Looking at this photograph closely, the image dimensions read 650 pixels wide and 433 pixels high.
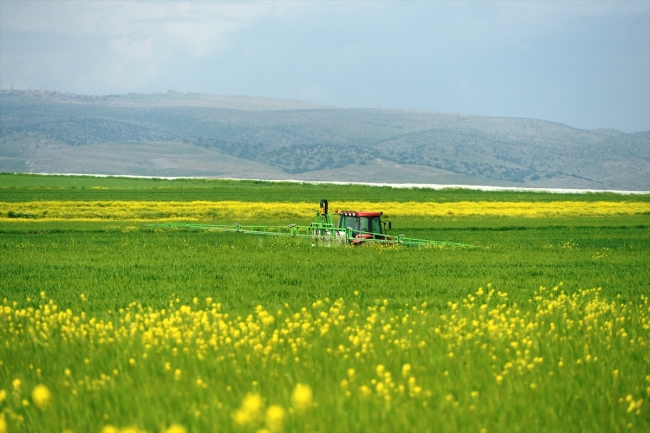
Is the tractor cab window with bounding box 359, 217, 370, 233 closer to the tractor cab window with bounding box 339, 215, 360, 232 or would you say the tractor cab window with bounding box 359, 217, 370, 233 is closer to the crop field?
the tractor cab window with bounding box 339, 215, 360, 232

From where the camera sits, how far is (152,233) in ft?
110

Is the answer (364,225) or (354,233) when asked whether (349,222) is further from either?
(354,233)

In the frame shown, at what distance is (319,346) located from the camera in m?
8.84

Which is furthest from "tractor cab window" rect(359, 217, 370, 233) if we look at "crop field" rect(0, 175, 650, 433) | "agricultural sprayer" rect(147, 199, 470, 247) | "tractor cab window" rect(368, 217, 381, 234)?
"crop field" rect(0, 175, 650, 433)

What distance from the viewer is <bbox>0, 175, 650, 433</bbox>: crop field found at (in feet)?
21.3

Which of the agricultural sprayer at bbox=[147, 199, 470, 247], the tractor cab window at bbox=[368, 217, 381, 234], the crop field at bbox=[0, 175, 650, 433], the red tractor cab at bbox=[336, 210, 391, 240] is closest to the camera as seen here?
the crop field at bbox=[0, 175, 650, 433]

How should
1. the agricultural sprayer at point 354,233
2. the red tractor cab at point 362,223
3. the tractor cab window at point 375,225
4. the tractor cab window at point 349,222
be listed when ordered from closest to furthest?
the agricultural sprayer at point 354,233 < the red tractor cab at point 362,223 < the tractor cab window at point 349,222 < the tractor cab window at point 375,225

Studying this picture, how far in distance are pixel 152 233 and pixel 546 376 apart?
2710 cm

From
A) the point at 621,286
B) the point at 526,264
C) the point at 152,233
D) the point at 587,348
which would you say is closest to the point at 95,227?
the point at 152,233

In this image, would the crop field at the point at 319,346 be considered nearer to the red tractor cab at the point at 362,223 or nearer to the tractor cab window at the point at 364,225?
the red tractor cab at the point at 362,223

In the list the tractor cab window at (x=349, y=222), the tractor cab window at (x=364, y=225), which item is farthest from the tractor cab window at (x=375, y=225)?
the tractor cab window at (x=349, y=222)

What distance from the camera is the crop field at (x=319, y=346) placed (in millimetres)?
6500

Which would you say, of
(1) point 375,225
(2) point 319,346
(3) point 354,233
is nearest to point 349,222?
(3) point 354,233

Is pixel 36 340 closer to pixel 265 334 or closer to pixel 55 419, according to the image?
pixel 265 334
